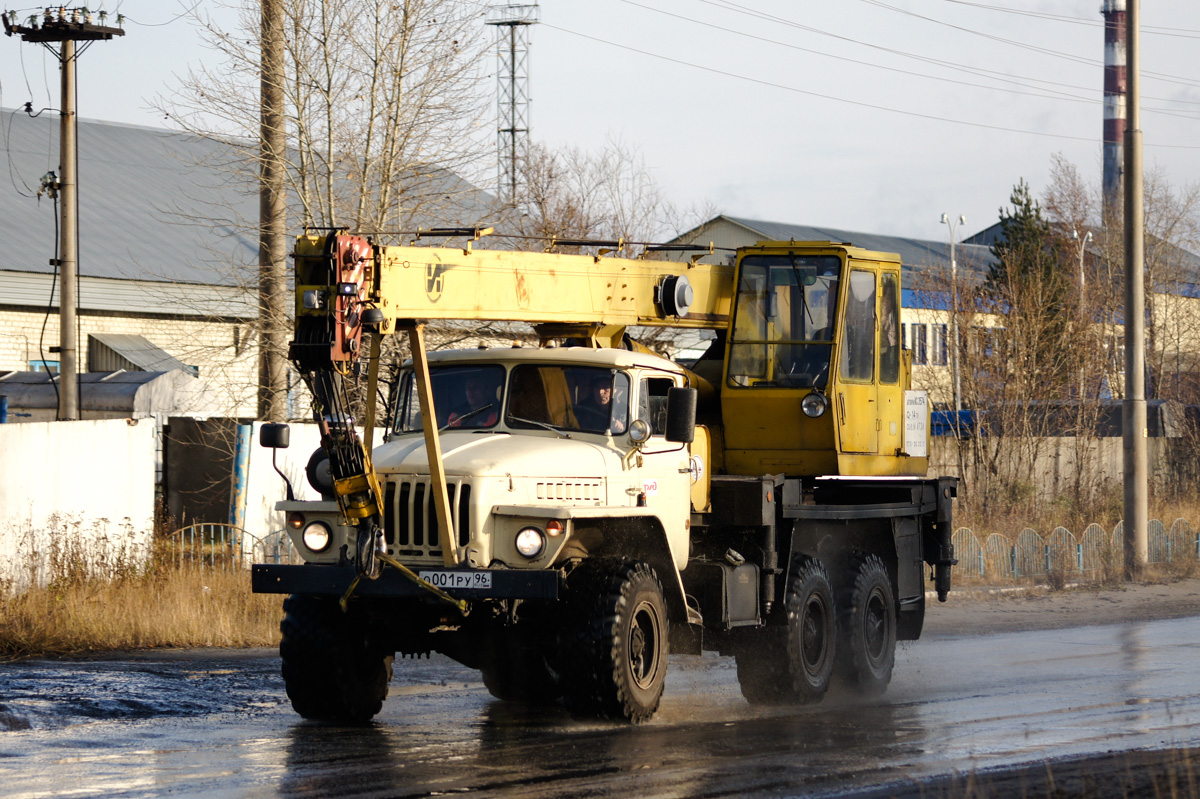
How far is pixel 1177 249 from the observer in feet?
204

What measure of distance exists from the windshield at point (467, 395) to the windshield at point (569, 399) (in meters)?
0.12

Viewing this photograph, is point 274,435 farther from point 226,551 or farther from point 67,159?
point 67,159

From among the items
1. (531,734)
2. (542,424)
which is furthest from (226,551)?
(531,734)

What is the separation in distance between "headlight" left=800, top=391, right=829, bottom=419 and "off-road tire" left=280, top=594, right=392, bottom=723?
437cm

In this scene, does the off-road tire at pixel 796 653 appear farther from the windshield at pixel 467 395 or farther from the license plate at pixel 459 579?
the license plate at pixel 459 579

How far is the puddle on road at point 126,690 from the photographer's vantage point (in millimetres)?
10406

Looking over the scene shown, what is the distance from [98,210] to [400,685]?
93.9 feet

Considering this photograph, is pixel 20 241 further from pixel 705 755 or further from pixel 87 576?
pixel 705 755

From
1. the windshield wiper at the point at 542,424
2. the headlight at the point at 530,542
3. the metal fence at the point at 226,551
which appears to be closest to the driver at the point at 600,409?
the windshield wiper at the point at 542,424

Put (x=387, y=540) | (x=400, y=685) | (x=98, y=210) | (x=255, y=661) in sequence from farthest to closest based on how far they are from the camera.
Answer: (x=98, y=210), (x=255, y=661), (x=400, y=685), (x=387, y=540)

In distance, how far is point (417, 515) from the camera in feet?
32.2

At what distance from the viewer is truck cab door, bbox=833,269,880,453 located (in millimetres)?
13047

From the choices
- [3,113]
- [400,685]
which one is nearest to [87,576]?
[400,685]

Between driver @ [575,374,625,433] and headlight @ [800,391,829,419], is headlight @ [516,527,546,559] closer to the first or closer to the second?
driver @ [575,374,625,433]
